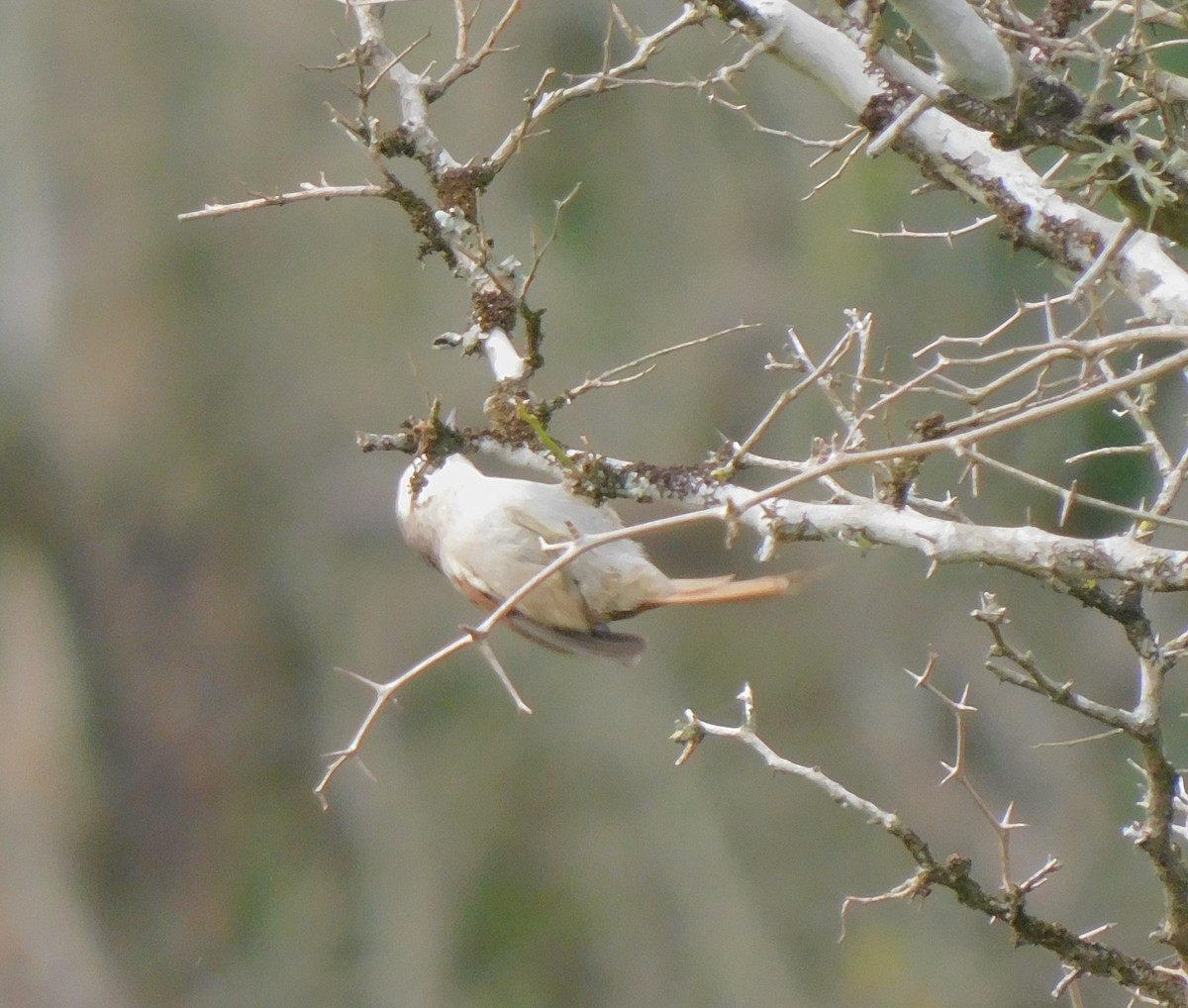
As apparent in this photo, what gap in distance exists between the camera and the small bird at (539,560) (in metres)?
2.73

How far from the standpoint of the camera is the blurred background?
7941mm

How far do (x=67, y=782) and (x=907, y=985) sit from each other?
5.48m

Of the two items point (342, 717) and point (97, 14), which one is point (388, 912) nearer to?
point (342, 717)

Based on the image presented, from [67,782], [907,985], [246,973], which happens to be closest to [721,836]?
[907,985]

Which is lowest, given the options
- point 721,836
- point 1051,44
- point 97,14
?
point 721,836

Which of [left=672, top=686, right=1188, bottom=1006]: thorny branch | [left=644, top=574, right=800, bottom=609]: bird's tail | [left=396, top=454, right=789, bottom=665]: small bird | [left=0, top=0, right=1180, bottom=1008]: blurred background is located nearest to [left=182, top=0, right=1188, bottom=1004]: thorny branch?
[left=672, top=686, right=1188, bottom=1006]: thorny branch

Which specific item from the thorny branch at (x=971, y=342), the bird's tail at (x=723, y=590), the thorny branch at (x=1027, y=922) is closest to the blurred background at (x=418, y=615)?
the bird's tail at (x=723, y=590)

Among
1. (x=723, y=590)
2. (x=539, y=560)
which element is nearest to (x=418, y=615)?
(x=539, y=560)

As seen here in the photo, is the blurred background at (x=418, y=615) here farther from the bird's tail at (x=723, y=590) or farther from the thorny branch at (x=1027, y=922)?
the thorny branch at (x=1027, y=922)

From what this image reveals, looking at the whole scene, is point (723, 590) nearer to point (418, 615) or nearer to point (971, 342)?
point (971, 342)

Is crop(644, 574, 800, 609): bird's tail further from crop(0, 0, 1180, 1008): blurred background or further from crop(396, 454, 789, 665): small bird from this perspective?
crop(0, 0, 1180, 1008): blurred background

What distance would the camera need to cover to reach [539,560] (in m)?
2.91

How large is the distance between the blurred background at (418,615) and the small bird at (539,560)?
4.89m

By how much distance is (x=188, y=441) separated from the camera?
838cm
